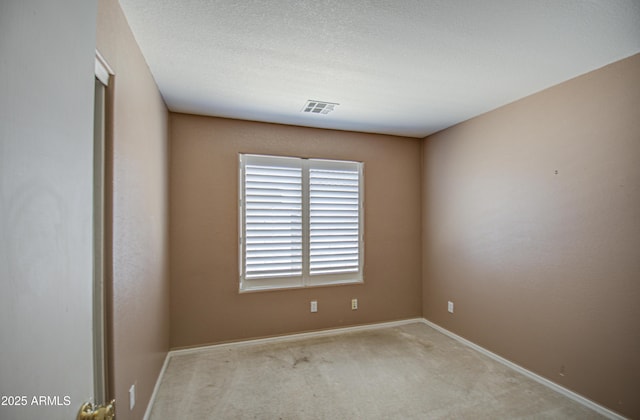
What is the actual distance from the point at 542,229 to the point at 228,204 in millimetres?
2963

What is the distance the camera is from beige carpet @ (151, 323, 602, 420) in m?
2.11

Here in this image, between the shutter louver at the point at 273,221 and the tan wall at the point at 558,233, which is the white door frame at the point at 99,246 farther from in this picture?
the tan wall at the point at 558,233

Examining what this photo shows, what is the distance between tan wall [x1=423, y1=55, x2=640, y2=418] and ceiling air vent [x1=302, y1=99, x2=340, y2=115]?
5.16 ft

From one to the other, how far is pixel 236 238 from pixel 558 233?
2953mm

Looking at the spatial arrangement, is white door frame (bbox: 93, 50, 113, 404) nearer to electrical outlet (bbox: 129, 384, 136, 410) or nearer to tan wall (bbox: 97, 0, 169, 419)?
tan wall (bbox: 97, 0, 169, 419)

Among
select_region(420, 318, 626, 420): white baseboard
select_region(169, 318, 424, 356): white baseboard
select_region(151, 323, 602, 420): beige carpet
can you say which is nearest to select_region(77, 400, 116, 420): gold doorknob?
select_region(151, 323, 602, 420): beige carpet

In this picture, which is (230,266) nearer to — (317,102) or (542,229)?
(317,102)

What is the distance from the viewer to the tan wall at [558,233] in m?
1.97

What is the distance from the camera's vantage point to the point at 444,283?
11.7 ft

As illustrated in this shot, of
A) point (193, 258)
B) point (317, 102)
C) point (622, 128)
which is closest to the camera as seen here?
point (622, 128)

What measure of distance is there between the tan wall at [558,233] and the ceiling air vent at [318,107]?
1.57 metres

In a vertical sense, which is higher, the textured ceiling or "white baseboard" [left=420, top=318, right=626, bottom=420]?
the textured ceiling

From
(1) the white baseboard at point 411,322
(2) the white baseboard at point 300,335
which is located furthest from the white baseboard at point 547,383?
(2) the white baseboard at point 300,335

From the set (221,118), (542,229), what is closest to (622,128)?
(542,229)
